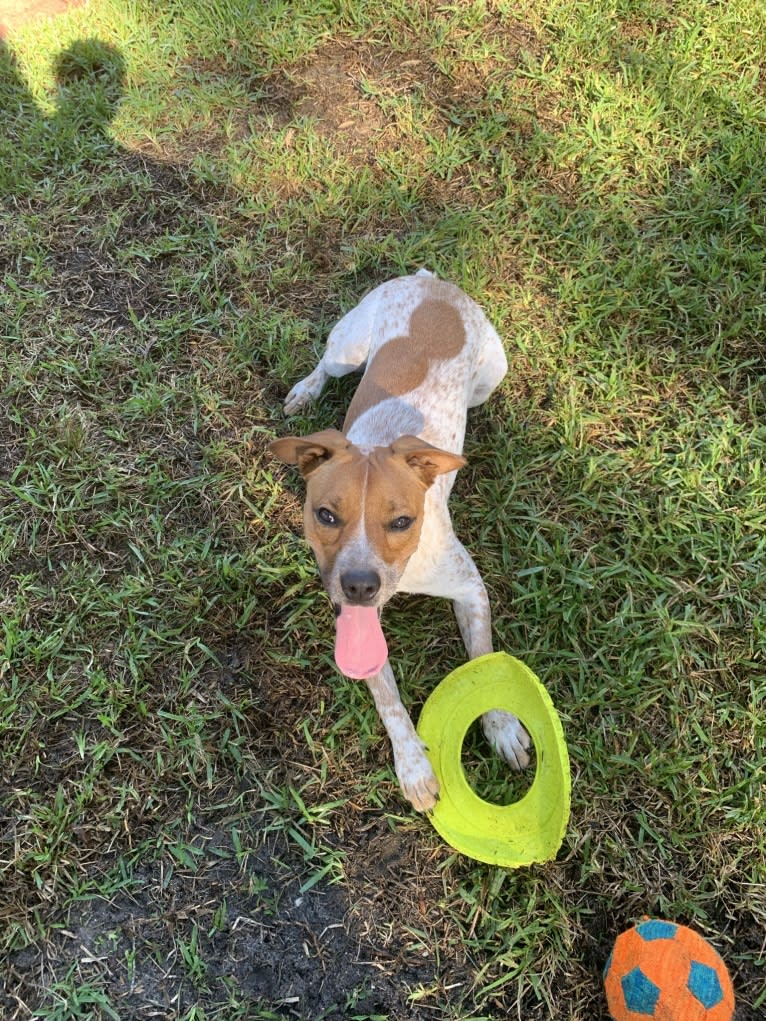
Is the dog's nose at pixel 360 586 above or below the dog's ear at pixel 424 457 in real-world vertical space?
below

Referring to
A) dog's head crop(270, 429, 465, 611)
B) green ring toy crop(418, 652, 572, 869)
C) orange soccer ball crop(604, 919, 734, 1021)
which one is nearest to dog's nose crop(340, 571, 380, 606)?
dog's head crop(270, 429, 465, 611)

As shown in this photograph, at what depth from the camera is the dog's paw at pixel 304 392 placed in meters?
5.24

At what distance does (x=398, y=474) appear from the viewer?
3627 millimetres

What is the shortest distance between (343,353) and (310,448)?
1.55 meters

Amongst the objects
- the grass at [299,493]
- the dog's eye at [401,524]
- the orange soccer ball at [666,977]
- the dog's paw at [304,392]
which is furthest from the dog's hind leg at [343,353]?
the orange soccer ball at [666,977]

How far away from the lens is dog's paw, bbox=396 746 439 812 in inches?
153

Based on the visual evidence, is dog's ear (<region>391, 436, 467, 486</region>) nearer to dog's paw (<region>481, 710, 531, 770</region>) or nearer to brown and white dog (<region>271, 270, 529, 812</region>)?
brown and white dog (<region>271, 270, 529, 812</region>)

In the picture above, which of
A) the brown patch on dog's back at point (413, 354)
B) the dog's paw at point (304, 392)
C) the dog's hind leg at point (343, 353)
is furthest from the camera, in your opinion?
the dog's paw at point (304, 392)

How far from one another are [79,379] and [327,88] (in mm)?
3413

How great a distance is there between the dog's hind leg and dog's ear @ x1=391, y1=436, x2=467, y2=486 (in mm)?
1407

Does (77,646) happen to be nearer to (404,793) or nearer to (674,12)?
(404,793)

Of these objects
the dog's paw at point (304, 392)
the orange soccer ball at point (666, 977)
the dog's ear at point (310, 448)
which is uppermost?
the dog's ear at point (310, 448)

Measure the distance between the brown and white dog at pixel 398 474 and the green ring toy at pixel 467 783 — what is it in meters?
0.11

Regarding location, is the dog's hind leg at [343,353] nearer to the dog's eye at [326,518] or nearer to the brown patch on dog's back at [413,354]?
the brown patch on dog's back at [413,354]
